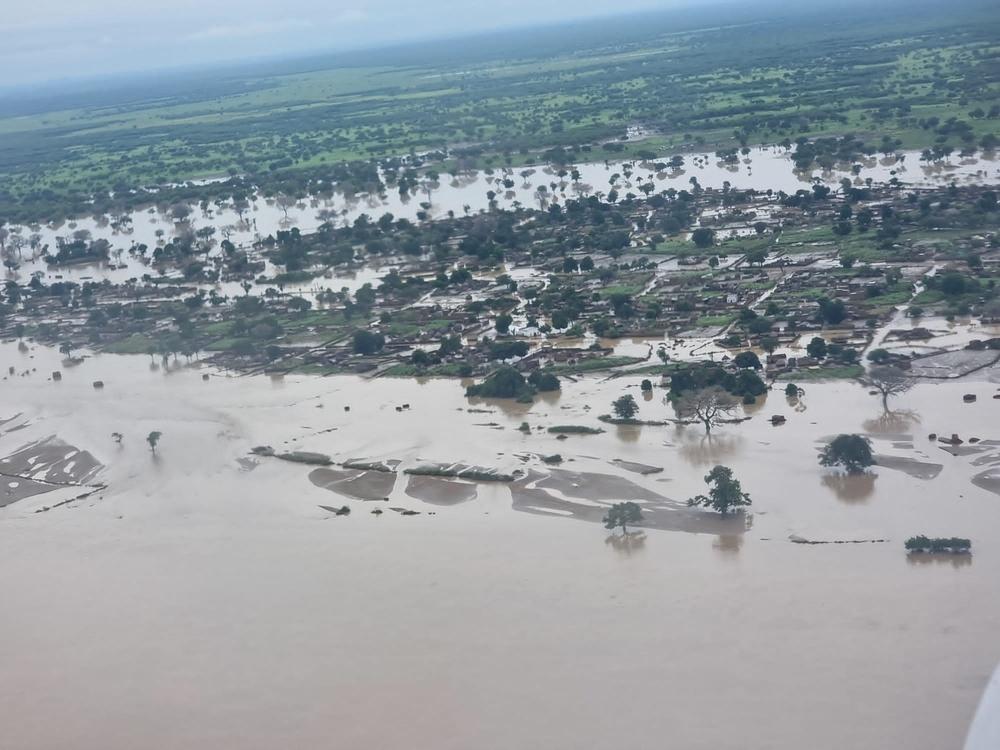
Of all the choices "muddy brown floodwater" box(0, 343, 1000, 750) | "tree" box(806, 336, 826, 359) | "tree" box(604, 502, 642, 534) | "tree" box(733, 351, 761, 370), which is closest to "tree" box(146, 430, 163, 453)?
"muddy brown floodwater" box(0, 343, 1000, 750)

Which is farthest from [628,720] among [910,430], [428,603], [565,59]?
[565,59]

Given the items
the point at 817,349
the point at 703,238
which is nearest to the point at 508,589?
the point at 817,349

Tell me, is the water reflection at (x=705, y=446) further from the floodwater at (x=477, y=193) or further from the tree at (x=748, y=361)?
the floodwater at (x=477, y=193)

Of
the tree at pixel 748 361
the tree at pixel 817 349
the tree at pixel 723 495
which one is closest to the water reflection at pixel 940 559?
the tree at pixel 723 495

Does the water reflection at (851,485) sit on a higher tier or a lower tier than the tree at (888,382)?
lower

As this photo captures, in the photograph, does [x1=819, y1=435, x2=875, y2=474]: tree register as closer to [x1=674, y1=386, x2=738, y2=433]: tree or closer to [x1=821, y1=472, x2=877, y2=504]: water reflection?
[x1=821, y1=472, x2=877, y2=504]: water reflection
